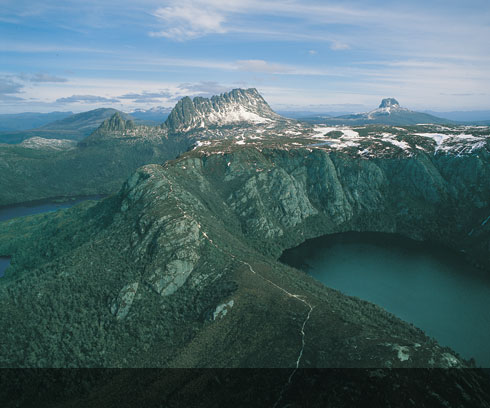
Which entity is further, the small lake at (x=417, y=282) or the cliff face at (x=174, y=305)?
the small lake at (x=417, y=282)

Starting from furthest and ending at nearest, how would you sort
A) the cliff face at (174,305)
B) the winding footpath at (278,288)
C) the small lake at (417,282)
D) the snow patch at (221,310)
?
the small lake at (417,282) → the snow patch at (221,310) → the cliff face at (174,305) → the winding footpath at (278,288)

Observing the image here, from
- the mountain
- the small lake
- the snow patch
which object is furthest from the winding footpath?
the small lake

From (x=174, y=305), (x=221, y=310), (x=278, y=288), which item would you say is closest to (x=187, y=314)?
(x=174, y=305)

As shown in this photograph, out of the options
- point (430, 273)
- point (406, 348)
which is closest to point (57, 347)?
point (406, 348)

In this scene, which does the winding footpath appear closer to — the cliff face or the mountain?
the mountain

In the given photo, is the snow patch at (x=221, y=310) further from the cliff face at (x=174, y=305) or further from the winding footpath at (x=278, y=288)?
the winding footpath at (x=278, y=288)

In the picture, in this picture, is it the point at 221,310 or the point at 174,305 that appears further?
the point at 174,305

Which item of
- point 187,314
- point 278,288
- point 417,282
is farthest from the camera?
point 417,282

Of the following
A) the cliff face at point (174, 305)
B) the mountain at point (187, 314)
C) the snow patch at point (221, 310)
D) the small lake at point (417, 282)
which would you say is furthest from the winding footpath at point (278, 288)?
the small lake at point (417, 282)

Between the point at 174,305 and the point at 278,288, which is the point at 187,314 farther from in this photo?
the point at 278,288
